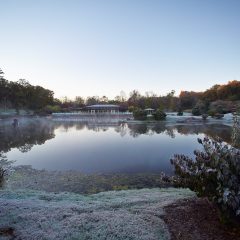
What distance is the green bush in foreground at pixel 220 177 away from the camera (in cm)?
380

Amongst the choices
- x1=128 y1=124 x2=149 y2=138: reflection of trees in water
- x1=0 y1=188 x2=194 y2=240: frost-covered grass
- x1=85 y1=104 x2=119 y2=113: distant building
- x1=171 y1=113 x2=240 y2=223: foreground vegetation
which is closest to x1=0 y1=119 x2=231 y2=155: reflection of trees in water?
x1=128 y1=124 x2=149 y2=138: reflection of trees in water

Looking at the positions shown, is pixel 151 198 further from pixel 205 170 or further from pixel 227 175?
pixel 227 175

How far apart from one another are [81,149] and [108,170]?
664 centimetres

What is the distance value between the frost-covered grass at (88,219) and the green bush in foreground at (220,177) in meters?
0.80

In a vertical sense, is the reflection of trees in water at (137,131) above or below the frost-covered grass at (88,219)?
below

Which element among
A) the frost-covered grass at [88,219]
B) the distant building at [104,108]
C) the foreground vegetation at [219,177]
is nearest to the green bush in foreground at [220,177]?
the foreground vegetation at [219,177]

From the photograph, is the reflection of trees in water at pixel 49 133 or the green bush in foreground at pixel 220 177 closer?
the green bush in foreground at pixel 220 177

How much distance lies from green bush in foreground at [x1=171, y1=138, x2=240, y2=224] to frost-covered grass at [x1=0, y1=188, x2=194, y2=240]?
0.80 m

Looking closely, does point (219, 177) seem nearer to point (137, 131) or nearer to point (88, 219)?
point (88, 219)

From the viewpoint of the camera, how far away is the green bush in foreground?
3.80 m

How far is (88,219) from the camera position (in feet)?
14.3

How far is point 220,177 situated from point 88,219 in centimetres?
201

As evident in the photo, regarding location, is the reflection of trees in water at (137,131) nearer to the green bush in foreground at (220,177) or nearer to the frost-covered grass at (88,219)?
the frost-covered grass at (88,219)

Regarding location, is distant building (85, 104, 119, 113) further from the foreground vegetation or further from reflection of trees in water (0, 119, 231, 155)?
the foreground vegetation
